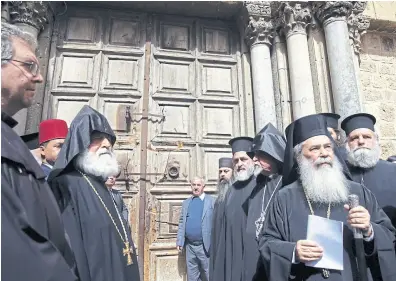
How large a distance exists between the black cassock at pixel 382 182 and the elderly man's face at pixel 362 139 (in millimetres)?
211

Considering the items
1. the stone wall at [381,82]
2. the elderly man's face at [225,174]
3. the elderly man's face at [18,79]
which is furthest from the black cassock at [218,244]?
the stone wall at [381,82]

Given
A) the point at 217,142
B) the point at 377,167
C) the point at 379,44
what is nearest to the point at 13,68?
the point at 377,167

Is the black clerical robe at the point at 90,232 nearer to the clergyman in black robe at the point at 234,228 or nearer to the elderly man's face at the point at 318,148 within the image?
the clergyman in black robe at the point at 234,228

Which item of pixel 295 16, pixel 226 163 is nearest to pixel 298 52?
pixel 295 16

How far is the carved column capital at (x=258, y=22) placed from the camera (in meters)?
5.60

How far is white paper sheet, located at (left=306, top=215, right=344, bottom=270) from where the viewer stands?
5.94ft

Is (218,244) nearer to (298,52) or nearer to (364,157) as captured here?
(364,157)

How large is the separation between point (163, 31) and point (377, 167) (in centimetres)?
441

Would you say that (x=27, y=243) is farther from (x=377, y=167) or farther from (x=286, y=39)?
(x=286, y=39)

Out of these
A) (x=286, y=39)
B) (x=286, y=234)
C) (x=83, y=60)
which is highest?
(x=286, y=39)

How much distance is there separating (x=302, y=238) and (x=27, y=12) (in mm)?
4988

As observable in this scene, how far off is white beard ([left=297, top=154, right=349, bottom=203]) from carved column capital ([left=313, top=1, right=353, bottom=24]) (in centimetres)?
404

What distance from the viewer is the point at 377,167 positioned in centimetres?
300

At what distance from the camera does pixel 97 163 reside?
271cm
